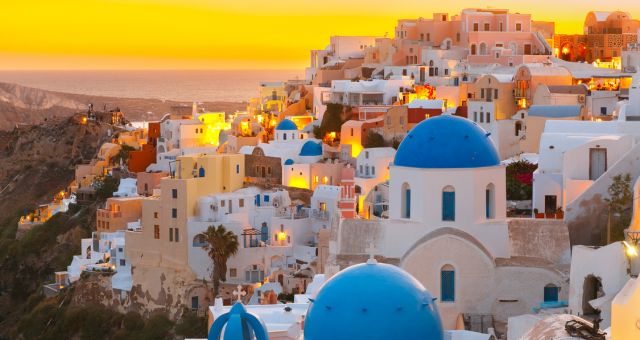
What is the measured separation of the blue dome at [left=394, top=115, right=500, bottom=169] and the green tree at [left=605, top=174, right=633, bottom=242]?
2553mm

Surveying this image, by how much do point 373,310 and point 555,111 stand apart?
78.3ft

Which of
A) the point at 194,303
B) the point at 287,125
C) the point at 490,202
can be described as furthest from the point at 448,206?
the point at 287,125

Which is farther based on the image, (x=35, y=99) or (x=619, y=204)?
(x=35, y=99)

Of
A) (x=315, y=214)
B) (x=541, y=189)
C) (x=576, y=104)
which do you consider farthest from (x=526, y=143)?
(x=541, y=189)

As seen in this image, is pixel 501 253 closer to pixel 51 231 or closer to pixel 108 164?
pixel 51 231

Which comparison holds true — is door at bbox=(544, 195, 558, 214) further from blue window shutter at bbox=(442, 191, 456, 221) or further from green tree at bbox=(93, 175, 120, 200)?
green tree at bbox=(93, 175, 120, 200)

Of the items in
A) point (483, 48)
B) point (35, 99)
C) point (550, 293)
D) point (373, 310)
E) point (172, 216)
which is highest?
point (483, 48)

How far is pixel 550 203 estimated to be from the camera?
31438 mm

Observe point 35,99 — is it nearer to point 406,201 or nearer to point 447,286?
point 406,201

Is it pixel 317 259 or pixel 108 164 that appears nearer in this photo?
pixel 317 259

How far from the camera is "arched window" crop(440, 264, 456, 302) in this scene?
84.2 feet

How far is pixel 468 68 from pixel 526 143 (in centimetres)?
1420

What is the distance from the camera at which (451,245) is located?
2558cm

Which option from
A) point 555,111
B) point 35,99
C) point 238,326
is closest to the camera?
point 238,326
